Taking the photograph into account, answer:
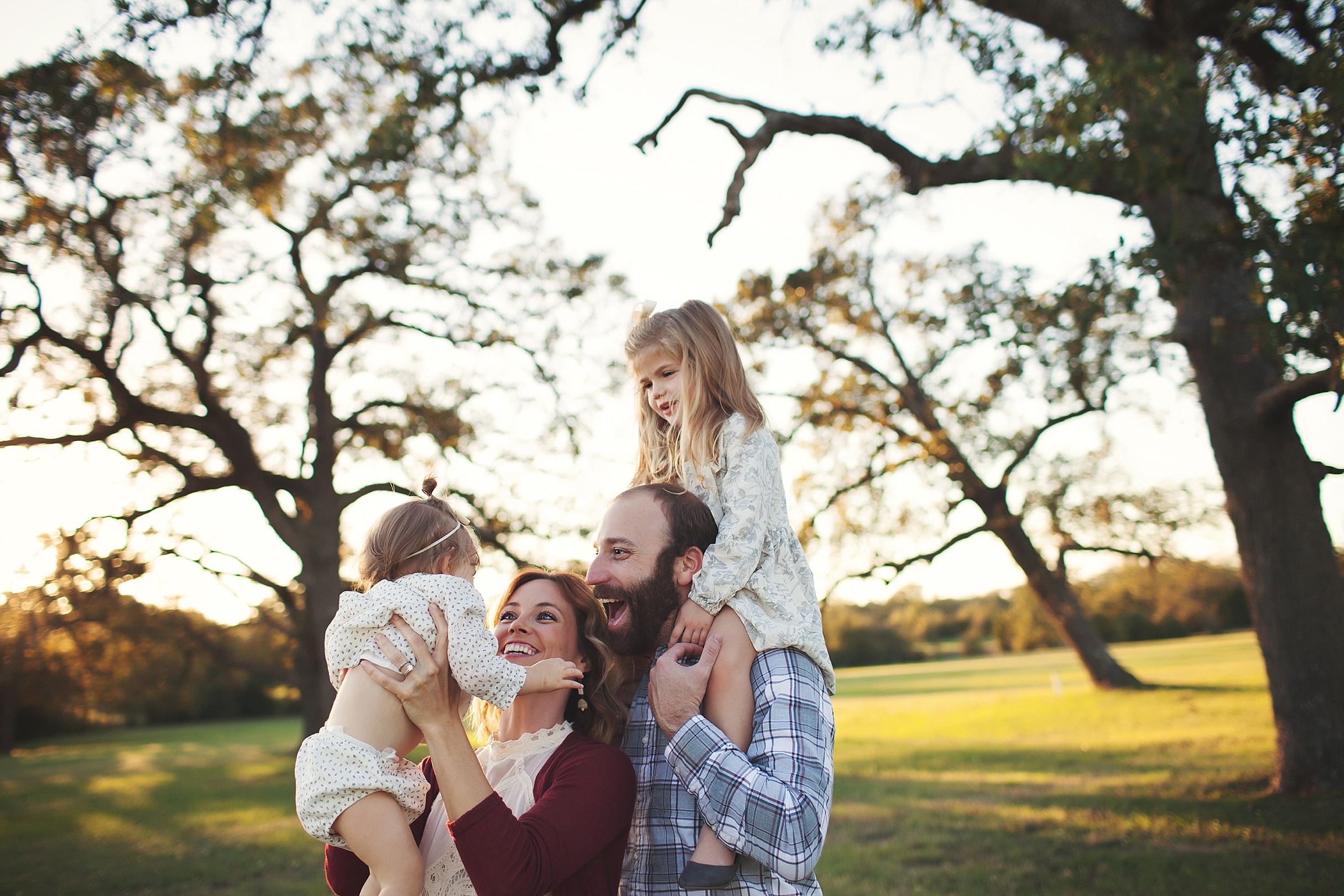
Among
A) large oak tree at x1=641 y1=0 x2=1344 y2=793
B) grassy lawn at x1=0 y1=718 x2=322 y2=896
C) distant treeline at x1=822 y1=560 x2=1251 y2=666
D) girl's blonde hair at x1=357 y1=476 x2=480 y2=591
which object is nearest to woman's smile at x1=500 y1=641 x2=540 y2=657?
girl's blonde hair at x1=357 y1=476 x2=480 y2=591

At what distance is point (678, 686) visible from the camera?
241 cm

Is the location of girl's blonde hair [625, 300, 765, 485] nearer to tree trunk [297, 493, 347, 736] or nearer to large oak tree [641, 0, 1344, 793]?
large oak tree [641, 0, 1344, 793]

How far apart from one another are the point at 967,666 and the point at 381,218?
3537cm

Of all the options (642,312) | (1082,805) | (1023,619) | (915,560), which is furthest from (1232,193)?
(1023,619)

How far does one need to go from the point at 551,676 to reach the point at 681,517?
65 centimetres

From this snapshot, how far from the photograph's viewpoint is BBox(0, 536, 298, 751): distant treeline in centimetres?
1298

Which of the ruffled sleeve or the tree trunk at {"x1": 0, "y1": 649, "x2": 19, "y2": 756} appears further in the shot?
the tree trunk at {"x1": 0, "y1": 649, "x2": 19, "y2": 756}

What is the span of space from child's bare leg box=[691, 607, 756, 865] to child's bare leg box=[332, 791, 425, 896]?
763 millimetres

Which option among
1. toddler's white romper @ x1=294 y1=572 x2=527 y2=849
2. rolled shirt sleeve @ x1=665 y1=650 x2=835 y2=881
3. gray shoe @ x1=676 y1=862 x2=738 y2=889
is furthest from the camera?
toddler's white romper @ x1=294 y1=572 x2=527 y2=849

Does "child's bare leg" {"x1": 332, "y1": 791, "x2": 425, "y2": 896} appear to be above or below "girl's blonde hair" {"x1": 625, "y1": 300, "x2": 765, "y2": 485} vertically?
below

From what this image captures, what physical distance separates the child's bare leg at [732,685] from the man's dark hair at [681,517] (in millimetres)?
258

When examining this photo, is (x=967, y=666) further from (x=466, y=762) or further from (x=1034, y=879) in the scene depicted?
(x=466, y=762)

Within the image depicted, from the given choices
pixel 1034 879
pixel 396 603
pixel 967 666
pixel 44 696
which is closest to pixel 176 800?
pixel 1034 879

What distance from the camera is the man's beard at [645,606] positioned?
8.56ft
